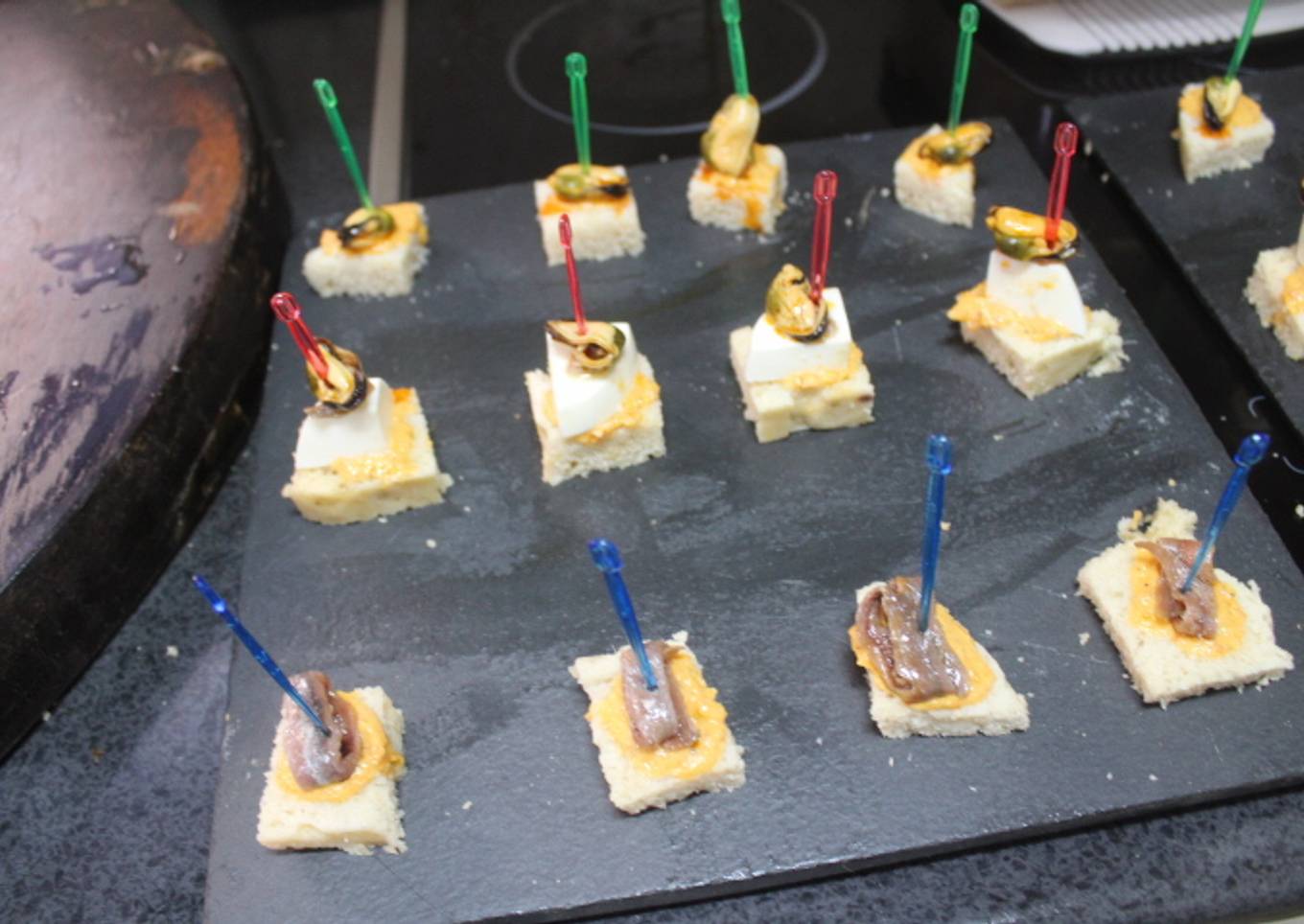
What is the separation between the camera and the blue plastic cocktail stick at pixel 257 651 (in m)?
1.49

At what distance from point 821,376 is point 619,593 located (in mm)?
761

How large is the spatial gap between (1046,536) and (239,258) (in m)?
1.74

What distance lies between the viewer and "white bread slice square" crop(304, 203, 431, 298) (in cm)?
250

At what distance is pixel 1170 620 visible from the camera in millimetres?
1795

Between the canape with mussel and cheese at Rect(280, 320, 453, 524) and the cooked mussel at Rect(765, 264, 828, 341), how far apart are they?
72cm

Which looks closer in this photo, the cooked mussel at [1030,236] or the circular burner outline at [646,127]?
the cooked mussel at [1030,236]

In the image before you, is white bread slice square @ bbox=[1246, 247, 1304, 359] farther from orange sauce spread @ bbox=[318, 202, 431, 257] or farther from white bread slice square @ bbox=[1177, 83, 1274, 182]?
orange sauce spread @ bbox=[318, 202, 431, 257]

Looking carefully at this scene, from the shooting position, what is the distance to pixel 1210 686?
5.75 feet

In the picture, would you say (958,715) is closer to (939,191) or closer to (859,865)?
(859,865)

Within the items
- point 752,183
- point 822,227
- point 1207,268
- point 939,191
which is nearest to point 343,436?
point 822,227

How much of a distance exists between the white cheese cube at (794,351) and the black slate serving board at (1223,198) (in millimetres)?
804

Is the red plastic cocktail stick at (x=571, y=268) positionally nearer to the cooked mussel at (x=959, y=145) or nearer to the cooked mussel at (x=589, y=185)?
the cooked mussel at (x=589, y=185)

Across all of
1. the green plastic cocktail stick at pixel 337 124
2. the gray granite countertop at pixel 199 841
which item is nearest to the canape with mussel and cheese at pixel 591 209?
the green plastic cocktail stick at pixel 337 124

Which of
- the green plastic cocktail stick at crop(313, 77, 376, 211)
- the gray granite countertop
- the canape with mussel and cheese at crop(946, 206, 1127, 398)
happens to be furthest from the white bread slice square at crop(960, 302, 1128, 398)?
the green plastic cocktail stick at crop(313, 77, 376, 211)
